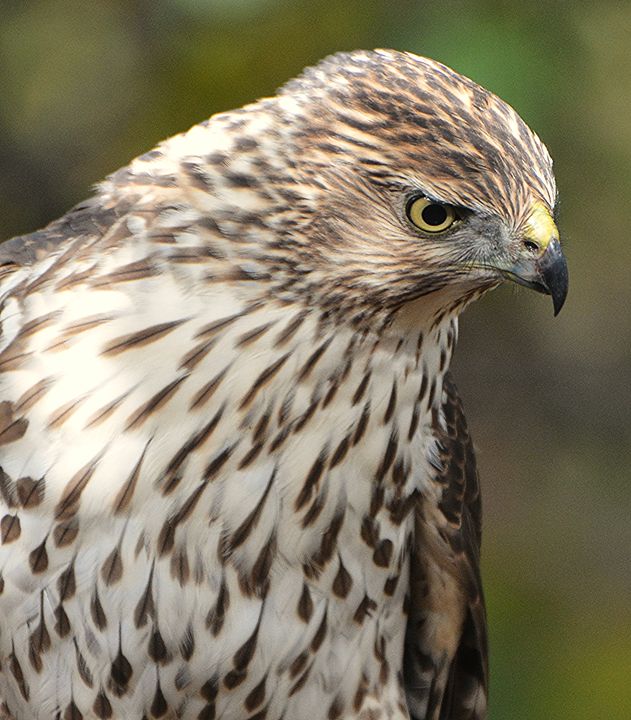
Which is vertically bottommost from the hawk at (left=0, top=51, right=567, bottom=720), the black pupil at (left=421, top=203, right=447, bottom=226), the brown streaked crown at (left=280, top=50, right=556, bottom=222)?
the hawk at (left=0, top=51, right=567, bottom=720)

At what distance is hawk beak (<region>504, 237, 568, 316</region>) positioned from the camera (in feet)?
11.3

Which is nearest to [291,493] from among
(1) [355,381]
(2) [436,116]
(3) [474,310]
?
(1) [355,381]

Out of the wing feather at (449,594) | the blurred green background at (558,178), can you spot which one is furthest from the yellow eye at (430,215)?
the blurred green background at (558,178)

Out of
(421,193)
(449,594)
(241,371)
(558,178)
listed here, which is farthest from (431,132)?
(558,178)

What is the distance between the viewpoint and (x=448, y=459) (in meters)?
4.09

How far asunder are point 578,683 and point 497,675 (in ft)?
0.88

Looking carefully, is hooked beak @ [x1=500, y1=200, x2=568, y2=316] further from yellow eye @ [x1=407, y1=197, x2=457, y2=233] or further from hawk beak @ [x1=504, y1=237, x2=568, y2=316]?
yellow eye @ [x1=407, y1=197, x2=457, y2=233]

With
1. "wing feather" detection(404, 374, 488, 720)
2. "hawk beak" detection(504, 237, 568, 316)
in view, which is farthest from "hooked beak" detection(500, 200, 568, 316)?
"wing feather" detection(404, 374, 488, 720)

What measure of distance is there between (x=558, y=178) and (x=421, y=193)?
2030 millimetres

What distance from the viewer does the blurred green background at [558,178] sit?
4.59 metres

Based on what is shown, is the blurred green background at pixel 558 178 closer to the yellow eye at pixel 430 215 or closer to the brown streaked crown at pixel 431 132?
the brown streaked crown at pixel 431 132

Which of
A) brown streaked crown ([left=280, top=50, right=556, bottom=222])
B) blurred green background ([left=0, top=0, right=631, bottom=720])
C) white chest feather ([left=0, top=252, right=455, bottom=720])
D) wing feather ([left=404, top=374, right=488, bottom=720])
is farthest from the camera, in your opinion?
blurred green background ([left=0, top=0, right=631, bottom=720])

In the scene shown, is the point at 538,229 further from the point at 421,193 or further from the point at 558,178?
the point at 558,178

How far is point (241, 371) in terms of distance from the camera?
364cm
